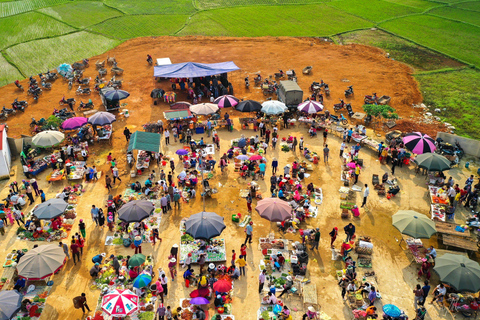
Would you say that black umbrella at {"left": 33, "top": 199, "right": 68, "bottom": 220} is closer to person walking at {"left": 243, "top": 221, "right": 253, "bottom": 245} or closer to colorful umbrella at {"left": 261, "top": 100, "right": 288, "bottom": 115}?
person walking at {"left": 243, "top": 221, "right": 253, "bottom": 245}

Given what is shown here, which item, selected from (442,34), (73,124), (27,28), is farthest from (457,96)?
(27,28)

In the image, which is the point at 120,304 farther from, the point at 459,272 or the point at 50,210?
the point at 459,272

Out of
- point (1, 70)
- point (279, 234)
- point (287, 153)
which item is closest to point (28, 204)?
point (279, 234)

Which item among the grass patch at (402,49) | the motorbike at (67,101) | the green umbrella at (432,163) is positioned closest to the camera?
the green umbrella at (432,163)

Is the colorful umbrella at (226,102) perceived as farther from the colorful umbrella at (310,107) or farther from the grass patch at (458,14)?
the grass patch at (458,14)

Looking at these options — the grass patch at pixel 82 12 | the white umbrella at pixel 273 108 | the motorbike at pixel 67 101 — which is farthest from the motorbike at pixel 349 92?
the grass patch at pixel 82 12

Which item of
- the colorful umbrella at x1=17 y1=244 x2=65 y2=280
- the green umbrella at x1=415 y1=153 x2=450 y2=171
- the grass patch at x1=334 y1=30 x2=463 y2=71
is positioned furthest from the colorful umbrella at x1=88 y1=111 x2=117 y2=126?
the grass patch at x1=334 y1=30 x2=463 y2=71

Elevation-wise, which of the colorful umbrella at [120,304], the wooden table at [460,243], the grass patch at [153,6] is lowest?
the wooden table at [460,243]
